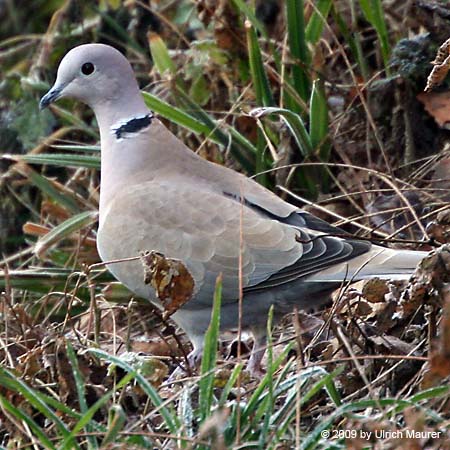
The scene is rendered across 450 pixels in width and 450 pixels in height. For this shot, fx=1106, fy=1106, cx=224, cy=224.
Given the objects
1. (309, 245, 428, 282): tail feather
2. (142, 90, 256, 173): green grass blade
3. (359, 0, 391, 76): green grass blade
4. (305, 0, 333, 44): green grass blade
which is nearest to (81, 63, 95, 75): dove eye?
(142, 90, 256, 173): green grass blade

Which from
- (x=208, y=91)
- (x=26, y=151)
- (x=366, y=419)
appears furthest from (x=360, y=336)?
(x=26, y=151)

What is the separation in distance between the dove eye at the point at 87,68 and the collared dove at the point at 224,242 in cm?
43

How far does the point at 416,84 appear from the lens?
4.29m

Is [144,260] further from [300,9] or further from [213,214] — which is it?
[300,9]

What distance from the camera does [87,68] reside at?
4.09 meters

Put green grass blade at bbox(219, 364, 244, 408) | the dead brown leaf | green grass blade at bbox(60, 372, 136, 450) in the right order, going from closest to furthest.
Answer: green grass blade at bbox(60, 372, 136, 450) < green grass blade at bbox(219, 364, 244, 408) < the dead brown leaf

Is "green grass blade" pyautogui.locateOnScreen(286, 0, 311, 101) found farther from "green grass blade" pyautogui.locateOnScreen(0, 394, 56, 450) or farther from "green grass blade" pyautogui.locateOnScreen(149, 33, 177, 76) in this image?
"green grass blade" pyautogui.locateOnScreen(0, 394, 56, 450)

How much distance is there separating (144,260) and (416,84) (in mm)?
1804

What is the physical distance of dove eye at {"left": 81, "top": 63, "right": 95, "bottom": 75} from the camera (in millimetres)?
4086

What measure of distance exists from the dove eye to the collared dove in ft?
1.41

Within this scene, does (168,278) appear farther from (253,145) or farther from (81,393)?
(253,145)

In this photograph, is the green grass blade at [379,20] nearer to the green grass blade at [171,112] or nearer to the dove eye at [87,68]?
the green grass blade at [171,112]

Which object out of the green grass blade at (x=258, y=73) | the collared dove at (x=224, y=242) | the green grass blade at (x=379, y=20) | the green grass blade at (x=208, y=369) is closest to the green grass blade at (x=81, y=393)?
the green grass blade at (x=208, y=369)

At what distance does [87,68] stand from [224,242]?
1.03 m
